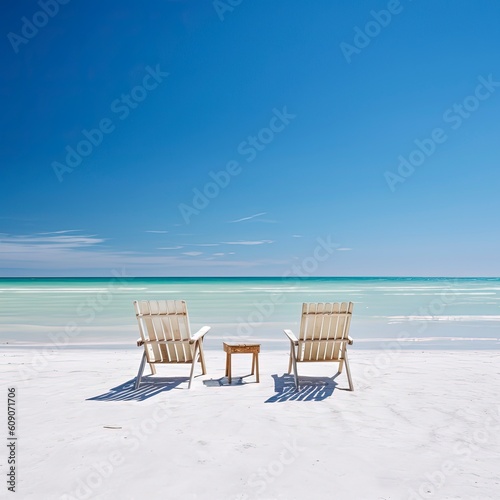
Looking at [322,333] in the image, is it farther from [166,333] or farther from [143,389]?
[143,389]

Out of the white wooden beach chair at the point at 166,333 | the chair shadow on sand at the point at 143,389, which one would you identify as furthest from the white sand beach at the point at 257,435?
the white wooden beach chair at the point at 166,333

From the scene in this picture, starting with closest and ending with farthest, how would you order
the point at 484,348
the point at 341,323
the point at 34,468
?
the point at 34,468, the point at 341,323, the point at 484,348

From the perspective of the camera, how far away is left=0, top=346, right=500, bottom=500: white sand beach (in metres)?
3.00

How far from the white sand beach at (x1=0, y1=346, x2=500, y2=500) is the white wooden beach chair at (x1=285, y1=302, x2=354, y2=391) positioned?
1.30 feet

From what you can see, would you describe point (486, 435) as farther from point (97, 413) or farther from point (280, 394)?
point (97, 413)

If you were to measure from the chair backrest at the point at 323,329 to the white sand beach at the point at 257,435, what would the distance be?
427mm

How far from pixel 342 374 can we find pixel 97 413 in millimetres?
3493

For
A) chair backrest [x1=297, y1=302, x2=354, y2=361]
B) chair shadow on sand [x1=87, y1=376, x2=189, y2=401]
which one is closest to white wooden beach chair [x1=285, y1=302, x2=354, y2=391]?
chair backrest [x1=297, y1=302, x2=354, y2=361]

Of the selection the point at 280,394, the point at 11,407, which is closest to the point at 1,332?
the point at 11,407

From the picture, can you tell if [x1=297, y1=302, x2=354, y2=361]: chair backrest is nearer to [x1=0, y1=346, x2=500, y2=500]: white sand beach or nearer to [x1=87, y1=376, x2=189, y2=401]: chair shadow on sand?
[x1=0, y1=346, x2=500, y2=500]: white sand beach

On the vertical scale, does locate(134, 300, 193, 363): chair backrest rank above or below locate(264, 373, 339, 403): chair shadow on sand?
above

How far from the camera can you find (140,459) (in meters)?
3.39

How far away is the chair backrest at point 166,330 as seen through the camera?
19.0 feet

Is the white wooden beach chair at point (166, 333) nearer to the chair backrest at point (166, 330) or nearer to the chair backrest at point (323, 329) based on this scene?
the chair backrest at point (166, 330)
